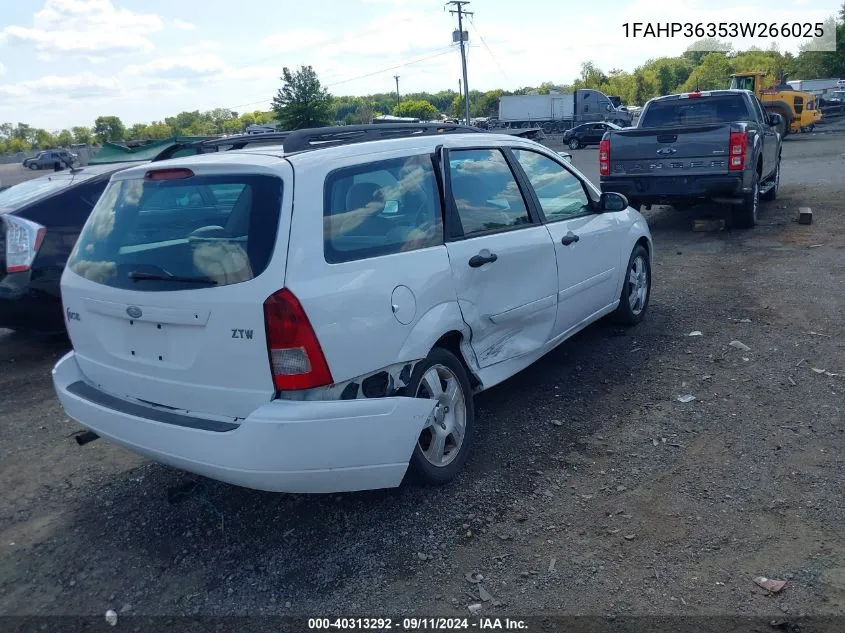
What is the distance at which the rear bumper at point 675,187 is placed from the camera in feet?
33.2

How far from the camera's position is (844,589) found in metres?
2.98

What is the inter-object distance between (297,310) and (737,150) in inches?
336

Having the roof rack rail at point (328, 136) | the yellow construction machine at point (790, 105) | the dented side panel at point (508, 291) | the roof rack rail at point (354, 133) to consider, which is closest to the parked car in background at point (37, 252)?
the roof rack rail at point (328, 136)

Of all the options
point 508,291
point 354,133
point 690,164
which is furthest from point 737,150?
point 354,133

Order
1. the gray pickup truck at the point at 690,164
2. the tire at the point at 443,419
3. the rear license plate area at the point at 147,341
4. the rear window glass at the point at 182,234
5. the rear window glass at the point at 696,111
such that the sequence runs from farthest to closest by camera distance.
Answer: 1. the rear window glass at the point at 696,111
2. the gray pickup truck at the point at 690,164
3. the tire at the point at 443,419
4. the rear license plate area at the point at 147,341
5. the rear window glass at the point at 182,234

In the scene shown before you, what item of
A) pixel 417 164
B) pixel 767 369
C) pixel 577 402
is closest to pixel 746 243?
pixel 767 369

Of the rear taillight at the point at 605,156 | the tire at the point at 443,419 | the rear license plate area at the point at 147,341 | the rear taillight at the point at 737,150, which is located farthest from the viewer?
the rear taillight at the point at 605,156

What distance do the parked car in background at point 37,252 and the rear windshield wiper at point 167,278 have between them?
128 inches

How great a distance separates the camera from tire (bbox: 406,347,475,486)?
147 inches

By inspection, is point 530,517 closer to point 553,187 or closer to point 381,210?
point 381,210

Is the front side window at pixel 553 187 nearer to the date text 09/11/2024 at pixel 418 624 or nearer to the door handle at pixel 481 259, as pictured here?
the door handle at pixel 481 259

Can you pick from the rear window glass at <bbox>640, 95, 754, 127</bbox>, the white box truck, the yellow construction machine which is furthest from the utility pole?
the rear window glass at <bbox>640, 95, 754, 127</bbox>

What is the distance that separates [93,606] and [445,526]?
158 centimetres

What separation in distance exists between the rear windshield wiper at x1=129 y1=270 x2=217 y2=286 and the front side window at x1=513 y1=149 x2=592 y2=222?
2.50 metres
